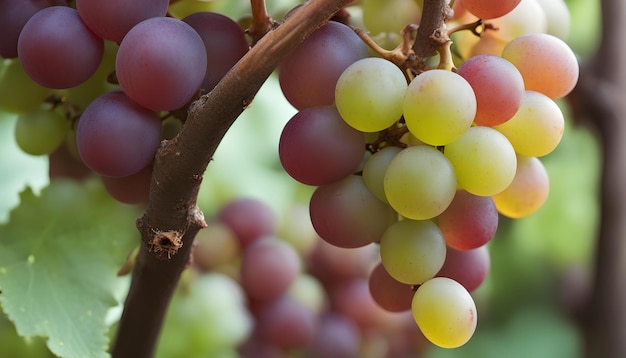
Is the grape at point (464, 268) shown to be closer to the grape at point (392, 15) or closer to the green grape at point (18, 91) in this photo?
the grape at point (392, 15)

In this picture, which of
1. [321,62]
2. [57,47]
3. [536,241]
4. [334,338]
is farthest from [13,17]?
[536,241]

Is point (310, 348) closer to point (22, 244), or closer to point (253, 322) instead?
point (253, 322)

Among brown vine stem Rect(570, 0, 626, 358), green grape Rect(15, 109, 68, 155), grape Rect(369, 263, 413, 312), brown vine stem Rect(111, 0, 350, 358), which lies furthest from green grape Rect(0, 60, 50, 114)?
brown vine stem Rect(570, 0, 626, 358)

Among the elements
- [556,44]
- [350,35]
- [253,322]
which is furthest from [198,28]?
[253,322]

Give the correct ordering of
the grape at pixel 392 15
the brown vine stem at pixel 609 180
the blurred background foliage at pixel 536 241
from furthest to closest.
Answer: the blurred background foliage at pixel 536 241 → the brown vine stem at pixel 609 180 → the grape at pixel 392 15

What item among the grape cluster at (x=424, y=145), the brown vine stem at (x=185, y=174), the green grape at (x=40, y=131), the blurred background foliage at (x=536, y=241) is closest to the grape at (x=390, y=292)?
the grape cluster at (x=424, y=145)

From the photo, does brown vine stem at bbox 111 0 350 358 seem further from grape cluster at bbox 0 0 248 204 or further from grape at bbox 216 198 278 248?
grape at bbox 216 198 278 248

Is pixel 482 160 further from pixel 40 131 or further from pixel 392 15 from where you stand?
pixel 40 131

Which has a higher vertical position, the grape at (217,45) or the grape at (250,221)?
the grape at (217,45)
